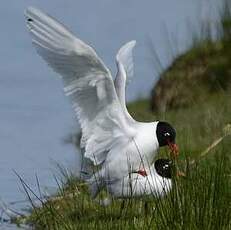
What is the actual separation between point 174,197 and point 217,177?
0.46m

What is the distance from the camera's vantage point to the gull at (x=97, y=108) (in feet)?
38.0

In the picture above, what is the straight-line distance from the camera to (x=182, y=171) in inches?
413

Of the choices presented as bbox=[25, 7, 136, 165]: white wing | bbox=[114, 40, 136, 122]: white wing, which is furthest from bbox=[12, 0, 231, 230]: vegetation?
bbox=[114, 40, 136, 122]: white wing

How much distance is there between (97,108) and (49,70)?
878 centimetres

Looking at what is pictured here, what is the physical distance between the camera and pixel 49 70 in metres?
20.8

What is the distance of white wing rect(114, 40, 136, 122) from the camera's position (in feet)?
40.9

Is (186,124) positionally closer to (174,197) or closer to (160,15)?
(174,197)

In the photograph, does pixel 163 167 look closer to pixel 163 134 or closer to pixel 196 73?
pixel 163 134

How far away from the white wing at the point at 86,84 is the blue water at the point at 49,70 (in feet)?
3.01

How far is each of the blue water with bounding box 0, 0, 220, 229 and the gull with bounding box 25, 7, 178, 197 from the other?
36.8 inches

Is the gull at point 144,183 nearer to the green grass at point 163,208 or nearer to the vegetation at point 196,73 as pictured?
the green grass at point 163,208

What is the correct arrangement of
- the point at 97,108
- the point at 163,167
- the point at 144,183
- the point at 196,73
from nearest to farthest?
the point at 144,183, the point at 163,167, the point at 97,108, the point at 196,73

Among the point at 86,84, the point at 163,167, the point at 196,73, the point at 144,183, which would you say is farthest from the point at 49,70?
the point at 144,183

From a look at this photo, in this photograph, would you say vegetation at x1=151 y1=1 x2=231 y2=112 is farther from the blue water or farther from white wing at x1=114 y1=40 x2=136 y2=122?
white wing at x1=114 y1=40 x2=136 y2=122
